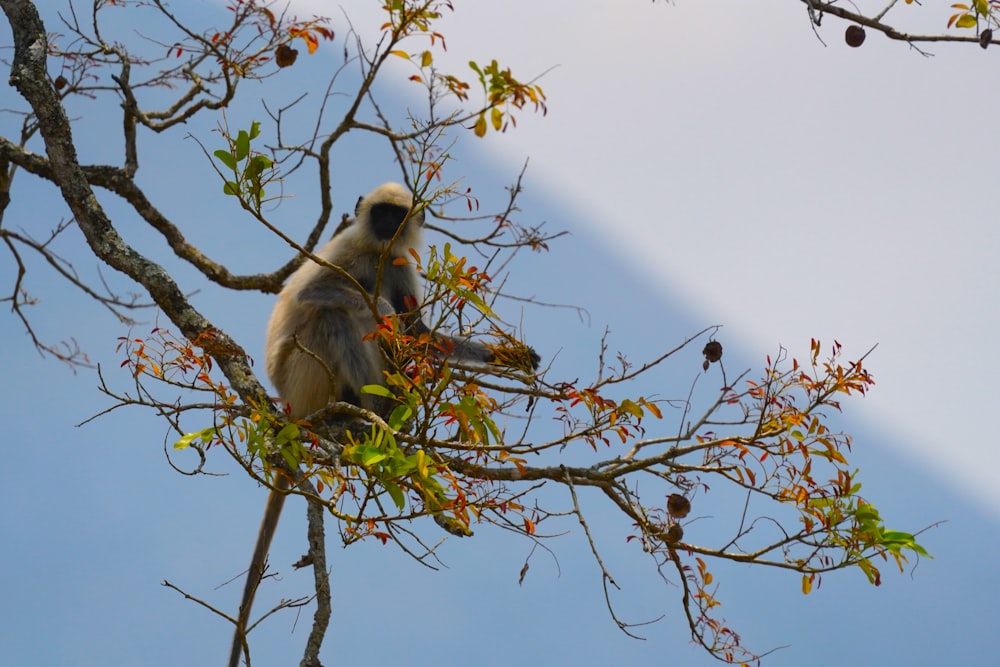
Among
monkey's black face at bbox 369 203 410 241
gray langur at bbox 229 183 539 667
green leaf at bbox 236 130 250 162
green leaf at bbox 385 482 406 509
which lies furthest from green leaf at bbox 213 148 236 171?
monkey's black face at bbox 369 203 410 241

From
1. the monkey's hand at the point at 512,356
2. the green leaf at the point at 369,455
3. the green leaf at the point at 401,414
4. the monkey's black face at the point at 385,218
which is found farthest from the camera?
the monkey's black face at the point at 385,218

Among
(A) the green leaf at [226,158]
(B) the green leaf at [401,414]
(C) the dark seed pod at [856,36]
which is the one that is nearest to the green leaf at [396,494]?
(B) the green leaf at [401,414]

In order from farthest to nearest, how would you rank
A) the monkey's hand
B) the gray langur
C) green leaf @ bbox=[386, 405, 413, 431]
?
the gray langur → the monkey's hand → green leaf @ bbox=[386, 405, 413, 431]

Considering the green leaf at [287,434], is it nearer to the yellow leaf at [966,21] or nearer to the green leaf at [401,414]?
the green leaf at [401,414]

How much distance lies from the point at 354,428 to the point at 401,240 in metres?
1.88

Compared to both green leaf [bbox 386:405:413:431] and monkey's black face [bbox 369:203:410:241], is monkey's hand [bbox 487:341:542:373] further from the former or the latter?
monkey's black face [bbox 369:203:410:241]

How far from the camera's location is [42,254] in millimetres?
6801

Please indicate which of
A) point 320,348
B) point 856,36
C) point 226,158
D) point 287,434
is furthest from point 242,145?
point 856,36

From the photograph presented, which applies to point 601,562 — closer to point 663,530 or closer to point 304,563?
point 663,530

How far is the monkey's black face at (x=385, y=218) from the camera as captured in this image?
648 centimetres

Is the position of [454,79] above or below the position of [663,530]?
above

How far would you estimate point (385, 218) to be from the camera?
6.50m

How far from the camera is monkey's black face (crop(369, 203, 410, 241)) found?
6480mm

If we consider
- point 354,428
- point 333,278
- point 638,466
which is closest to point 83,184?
point 333,278
